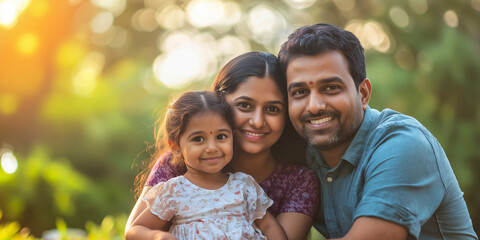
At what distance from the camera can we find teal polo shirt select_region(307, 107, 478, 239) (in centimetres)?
229

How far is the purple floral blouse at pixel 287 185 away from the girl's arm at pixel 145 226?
0.98 feet

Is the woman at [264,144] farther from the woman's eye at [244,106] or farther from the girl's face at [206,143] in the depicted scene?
the girl's face at [206,143]

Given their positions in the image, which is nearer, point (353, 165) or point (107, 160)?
point (353, 165)

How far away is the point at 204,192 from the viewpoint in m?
2.62

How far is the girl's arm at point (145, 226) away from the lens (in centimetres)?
246

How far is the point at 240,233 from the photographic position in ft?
8.28

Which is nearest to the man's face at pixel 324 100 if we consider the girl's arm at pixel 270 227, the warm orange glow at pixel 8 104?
the girl's arm at pixel 270 227

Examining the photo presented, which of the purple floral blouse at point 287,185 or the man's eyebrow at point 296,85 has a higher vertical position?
the man's eyebrow at point 296,85

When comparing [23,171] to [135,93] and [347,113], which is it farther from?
[347,113]

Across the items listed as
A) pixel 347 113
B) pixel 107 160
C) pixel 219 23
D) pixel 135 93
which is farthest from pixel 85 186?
pixel 219 23

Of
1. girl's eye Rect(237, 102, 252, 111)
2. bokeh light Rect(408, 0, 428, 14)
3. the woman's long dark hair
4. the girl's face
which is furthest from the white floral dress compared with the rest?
bokeh light Rect(408, 0, 428, 14)

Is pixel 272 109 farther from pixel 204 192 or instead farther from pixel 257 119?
pixel 204 192

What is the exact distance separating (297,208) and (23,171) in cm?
621

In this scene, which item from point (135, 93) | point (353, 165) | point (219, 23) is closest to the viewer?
point (353, 165)
